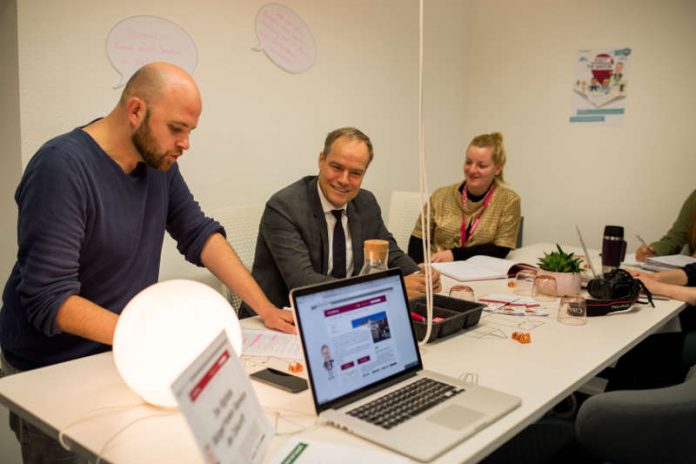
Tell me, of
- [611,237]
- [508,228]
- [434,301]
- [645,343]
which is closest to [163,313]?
[434,301]

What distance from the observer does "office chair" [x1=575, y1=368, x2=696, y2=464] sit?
1.28m

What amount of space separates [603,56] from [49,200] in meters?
3.66

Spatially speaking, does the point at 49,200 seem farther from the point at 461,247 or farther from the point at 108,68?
the point at 461,247

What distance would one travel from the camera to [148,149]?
1.68 m

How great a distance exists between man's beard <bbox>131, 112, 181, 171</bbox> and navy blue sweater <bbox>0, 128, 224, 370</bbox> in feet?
0.24

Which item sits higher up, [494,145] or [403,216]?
[494,145]

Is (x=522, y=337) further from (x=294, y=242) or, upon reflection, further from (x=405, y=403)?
(x=294, y=242)

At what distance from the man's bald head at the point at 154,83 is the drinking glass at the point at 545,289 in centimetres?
142

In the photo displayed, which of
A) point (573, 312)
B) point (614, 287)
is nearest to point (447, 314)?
point (573, 312)

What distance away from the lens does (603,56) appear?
406 centimetres

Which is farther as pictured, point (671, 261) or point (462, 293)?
point (671, 261)

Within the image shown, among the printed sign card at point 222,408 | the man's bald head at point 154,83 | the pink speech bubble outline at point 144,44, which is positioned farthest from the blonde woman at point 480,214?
the printed sign card at point 222,408

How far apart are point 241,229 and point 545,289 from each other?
4.71ft

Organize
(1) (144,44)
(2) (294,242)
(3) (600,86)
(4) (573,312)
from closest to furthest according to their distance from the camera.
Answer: (4) (573,312), (2) (294,242), (1) (144,44), (3) (600,86)
